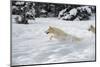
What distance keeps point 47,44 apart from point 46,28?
20cm

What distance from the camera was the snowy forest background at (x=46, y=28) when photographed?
7.00ft

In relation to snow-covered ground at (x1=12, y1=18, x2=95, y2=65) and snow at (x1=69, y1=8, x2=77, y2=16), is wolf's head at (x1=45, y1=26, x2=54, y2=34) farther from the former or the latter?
snow at (x1=69, y1=8, x2=77, y2=16)

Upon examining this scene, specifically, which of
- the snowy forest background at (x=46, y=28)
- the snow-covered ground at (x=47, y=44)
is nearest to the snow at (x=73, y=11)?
the snowy forest background at (x=46, y=28)

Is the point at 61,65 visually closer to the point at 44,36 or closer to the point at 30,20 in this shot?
the point at 44,36

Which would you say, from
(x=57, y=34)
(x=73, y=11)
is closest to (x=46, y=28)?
(x=57, y=34)

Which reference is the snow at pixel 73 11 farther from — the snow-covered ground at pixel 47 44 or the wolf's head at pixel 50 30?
the wolf's head at pixel 50 30

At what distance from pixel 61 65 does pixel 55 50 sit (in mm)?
216

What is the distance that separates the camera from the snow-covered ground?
2.13 m

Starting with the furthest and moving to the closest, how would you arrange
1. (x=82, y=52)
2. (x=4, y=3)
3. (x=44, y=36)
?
1. (x=82, y=52)
2. (x=44, y=36)
3. (x=4, y=3)

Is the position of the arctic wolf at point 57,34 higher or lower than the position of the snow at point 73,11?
lower

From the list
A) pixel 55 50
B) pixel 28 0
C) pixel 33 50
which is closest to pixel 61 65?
pixel 55 50

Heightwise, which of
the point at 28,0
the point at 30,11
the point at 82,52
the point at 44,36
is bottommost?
the point at 82,52

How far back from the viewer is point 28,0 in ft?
7.14

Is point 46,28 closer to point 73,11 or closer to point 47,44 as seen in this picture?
point 47,44
